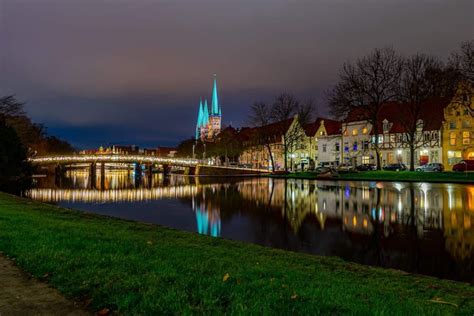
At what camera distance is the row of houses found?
69.9 m

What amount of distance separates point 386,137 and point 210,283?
85.9 metres

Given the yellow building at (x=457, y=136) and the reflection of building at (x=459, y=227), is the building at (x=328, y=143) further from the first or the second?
the reflection of building at (x=459, y=227)

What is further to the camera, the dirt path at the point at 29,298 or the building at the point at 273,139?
the building at the point at 273,139

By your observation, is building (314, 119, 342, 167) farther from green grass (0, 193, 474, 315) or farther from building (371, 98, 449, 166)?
green grass (0, 193, 474, 315)

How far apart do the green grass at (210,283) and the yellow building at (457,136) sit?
71.6 meters

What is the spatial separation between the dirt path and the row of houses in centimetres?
5681

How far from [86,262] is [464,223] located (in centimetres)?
1737

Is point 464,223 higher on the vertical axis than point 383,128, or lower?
lower

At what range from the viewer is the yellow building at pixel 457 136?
227ft

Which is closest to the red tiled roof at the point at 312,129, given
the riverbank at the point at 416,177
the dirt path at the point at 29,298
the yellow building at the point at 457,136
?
the yellow building at the point at 457,136

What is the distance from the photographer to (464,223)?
702 inches

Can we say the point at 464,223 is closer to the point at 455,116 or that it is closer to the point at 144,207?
the point at 144,207

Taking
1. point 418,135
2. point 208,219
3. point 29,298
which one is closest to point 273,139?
point 418,135

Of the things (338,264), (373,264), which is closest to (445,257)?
(373,264)
